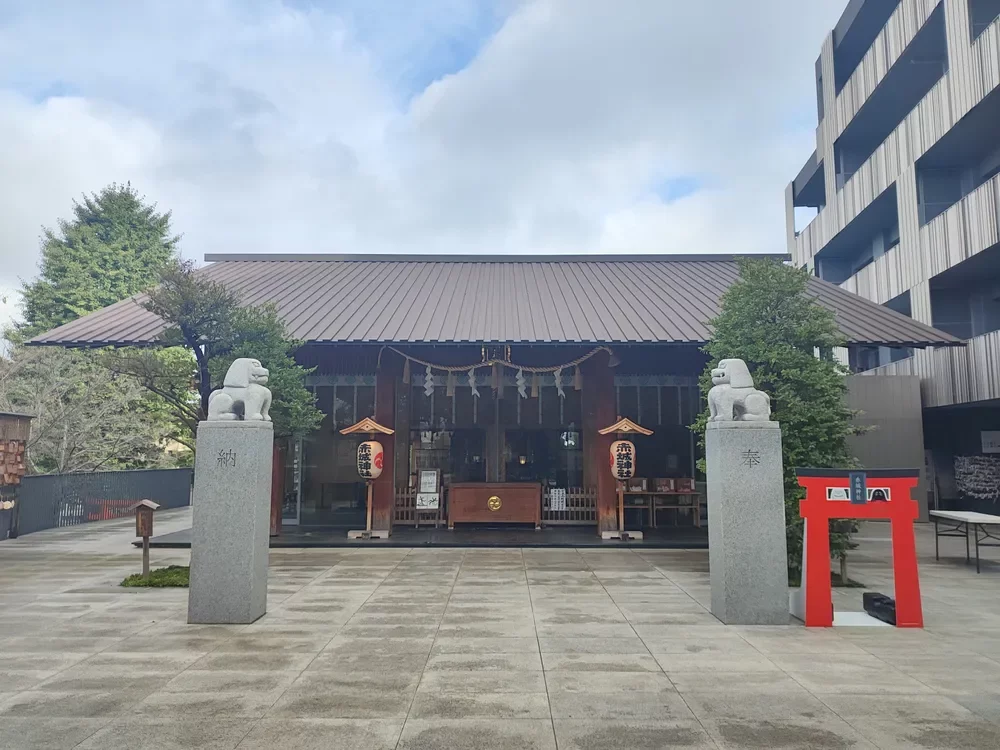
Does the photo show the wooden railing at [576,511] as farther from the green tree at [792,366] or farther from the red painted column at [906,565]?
the red painted column at [906,565]

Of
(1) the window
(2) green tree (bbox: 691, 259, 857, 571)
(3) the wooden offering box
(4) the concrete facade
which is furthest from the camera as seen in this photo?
(1) the window

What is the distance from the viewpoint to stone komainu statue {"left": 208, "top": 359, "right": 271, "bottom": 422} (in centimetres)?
804

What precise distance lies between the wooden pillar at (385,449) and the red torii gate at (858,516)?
1022cm

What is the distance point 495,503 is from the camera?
15.9 meters

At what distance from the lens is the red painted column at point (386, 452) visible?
50.5 ft

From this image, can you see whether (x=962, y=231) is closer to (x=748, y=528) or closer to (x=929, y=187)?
(x=929, y=187)

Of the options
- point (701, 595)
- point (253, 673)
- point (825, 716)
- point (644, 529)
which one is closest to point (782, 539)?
point (701, 595)

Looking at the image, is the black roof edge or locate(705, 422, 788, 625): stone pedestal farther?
the black roof edge

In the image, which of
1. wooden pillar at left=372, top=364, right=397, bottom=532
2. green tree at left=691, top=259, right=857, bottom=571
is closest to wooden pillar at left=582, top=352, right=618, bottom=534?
green tree at left=691, top=259, right=857, bottom=571

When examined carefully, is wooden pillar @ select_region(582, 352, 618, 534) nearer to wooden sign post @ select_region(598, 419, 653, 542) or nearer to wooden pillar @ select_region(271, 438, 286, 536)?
wooden sign post @ select_region(598, 419, 653, 542)

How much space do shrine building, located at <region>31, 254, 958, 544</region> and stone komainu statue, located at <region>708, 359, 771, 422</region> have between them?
20.6ft

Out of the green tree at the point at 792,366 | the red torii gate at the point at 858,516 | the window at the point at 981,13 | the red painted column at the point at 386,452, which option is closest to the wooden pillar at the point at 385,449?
the red painted column at the point at 386,452

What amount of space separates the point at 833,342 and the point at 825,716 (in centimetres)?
728

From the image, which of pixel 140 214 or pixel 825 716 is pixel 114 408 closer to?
pixel 140 214
